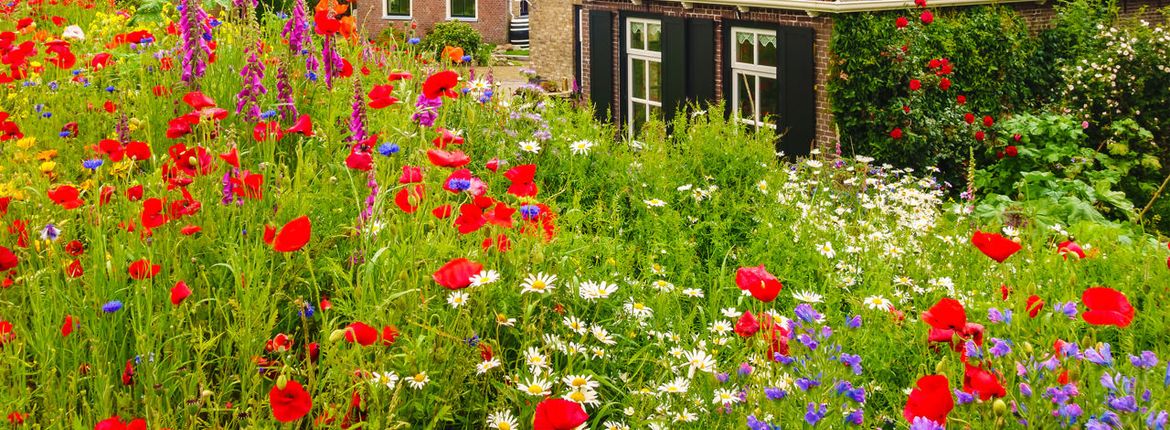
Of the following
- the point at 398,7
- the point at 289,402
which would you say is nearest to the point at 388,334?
the point at 289,402

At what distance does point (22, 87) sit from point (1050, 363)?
4056mm

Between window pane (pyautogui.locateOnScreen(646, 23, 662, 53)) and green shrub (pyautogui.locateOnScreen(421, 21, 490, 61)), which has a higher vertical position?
green shrub (pyautogui.locateOnScreen(421, 21, 490, 61))

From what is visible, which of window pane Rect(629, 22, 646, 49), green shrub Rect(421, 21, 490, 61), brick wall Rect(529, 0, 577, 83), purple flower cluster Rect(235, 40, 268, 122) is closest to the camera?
purple flower cluster Rect(235, 40, 268, 122)

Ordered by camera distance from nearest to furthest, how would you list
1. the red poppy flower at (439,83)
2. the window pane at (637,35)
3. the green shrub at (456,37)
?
the red poppy flower at (439,83), the window pane at (637,35), the green shrub at (456,37)

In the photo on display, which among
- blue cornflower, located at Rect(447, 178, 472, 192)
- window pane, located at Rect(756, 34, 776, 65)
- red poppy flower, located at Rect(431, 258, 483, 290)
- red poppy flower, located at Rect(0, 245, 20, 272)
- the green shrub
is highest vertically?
the green shrub

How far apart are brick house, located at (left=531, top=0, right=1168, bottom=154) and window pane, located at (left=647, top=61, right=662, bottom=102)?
1 centimetres

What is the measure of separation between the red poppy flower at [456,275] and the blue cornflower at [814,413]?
29.2 inches

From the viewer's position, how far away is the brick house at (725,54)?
9.48 m

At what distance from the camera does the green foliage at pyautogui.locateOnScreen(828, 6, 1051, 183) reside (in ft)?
29.5

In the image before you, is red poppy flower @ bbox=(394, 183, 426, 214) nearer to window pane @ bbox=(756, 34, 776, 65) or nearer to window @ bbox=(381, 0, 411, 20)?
window pane @ bbox=(756, 34, 776, 65)

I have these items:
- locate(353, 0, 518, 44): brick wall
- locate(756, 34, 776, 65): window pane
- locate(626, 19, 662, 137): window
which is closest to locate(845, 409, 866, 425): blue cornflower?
locate(756, 34, 776, 65): window pane

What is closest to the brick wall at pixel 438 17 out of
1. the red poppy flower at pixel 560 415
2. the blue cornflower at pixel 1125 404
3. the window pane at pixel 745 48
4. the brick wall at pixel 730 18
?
the brick wall at pixel 730 18

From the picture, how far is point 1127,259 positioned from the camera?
148 inches

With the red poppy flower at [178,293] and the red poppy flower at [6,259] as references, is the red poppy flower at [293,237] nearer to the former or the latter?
the red poppy flower at [178,293]
